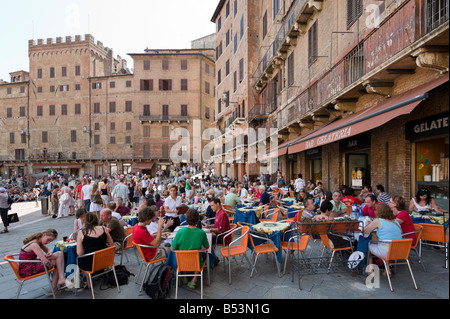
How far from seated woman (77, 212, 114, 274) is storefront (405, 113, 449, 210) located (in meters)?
6.92

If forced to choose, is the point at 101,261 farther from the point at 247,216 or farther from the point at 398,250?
the point at 398,250

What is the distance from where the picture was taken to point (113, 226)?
523 cm

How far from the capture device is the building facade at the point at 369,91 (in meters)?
5.67

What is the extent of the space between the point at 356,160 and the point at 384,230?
6709mm

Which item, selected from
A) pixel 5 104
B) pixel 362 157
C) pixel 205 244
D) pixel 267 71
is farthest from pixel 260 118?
pixel 5 104

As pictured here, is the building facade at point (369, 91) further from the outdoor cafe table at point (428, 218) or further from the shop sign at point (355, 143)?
the outdoor cafe table at point (428, 218)

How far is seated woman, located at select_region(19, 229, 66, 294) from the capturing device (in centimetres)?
385

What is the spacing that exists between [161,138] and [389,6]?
1441 inches

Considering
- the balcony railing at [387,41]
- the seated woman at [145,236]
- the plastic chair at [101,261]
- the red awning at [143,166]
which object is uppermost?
the balcony railing at [387,41]

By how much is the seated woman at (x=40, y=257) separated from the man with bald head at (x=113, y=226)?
0.97 meters

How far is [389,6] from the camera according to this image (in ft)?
24.7

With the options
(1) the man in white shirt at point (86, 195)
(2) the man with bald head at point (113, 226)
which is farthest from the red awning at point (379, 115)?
(1) the man in white shirt at point (86, 195)

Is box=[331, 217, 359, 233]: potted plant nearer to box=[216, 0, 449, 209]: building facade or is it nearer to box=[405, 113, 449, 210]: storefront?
box=[216, 0, 449, 209]: building facade
